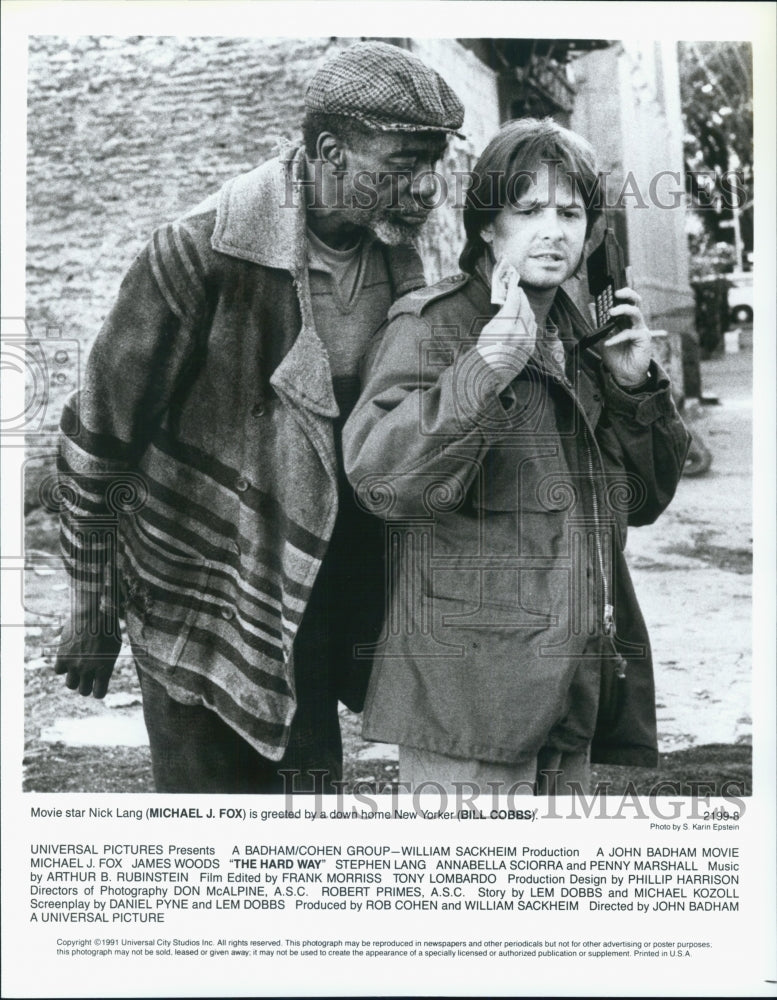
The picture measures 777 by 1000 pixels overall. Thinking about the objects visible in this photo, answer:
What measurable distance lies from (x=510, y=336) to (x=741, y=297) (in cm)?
101

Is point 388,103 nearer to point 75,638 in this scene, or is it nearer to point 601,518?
point 601,518

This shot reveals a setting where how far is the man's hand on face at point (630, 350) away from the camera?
4.49m

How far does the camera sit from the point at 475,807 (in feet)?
14.7

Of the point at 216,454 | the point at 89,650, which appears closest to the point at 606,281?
the point at 216,454

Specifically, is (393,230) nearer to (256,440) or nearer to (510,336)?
(510,336)

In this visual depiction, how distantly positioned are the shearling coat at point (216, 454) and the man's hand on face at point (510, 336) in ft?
1.16

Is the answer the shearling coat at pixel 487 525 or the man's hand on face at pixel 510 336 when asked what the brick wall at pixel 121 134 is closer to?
the shearling coat at pixel 487 525

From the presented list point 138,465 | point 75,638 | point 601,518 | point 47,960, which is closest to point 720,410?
point 601,518

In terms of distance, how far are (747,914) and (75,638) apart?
265 cm

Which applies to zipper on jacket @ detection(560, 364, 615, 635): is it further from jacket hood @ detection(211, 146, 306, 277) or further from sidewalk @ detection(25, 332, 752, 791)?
jacket hood @ detection(211, 146, 306, 277)

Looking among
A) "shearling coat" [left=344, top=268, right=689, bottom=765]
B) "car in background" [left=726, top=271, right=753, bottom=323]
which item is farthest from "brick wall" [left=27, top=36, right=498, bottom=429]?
"car in background" [left=726, top=271, right=753, bottom=323]

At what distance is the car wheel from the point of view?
4707 mm

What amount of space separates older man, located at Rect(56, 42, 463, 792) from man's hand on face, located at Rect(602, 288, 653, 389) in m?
0.77

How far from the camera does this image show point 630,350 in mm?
4512
